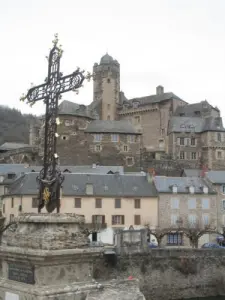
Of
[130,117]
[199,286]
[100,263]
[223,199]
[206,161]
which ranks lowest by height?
[199,286]

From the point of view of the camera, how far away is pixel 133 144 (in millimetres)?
64312

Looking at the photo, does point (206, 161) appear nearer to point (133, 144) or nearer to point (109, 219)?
point (133, 144)

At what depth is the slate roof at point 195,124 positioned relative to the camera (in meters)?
65.6

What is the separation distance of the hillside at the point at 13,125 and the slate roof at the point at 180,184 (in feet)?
184

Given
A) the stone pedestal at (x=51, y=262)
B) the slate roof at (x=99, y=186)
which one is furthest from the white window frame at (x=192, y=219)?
the stone pedestal at (x=51, y=262)

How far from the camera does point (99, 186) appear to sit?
126 ft

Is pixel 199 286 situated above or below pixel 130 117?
below

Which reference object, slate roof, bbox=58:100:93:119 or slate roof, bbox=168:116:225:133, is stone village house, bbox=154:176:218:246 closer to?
slate roof, bbox=58:100:93:119

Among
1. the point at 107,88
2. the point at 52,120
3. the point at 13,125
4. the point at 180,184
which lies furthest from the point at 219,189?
the point at 13,125

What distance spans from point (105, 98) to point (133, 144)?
42.0 feet

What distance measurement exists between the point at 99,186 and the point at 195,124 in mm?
32440

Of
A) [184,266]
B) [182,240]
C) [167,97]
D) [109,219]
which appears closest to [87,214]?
[109,219]

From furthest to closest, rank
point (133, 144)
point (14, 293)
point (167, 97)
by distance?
point (167, 97)
point (133, 144)
point (14, 293)

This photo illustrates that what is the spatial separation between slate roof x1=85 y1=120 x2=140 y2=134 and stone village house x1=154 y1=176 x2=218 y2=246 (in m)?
24.8
